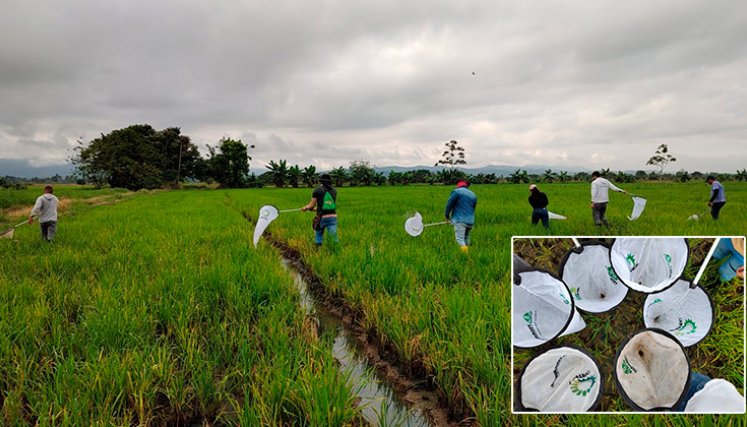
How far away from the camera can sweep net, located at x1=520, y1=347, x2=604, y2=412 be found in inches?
30.8

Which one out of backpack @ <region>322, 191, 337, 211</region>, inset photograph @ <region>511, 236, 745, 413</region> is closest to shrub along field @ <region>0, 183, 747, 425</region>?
backpack @ <region>322, 191, 337, 211</region>

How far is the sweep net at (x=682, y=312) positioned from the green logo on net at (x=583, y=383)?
0.17 m

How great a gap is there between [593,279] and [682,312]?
199 millimetres

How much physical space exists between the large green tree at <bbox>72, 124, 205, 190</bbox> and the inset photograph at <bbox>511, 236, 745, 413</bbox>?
41096 millimetres

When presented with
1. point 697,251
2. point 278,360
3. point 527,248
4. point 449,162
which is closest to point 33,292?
point 278,360

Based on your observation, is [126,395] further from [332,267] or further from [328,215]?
[328,215]

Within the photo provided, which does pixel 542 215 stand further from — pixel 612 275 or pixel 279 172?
pixel 279 172

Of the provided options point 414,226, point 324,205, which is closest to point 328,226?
point 324,205

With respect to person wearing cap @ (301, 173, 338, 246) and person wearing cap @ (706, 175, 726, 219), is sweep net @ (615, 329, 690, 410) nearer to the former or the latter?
person wearing cap @ (301, 173, 338, 246)

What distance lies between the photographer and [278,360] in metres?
2.22

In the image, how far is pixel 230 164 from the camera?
40.1 m

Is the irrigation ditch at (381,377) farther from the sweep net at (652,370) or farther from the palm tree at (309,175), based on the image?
the palm tree at (309,175)

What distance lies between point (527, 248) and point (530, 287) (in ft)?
0.44

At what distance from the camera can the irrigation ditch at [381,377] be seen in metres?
1.93
